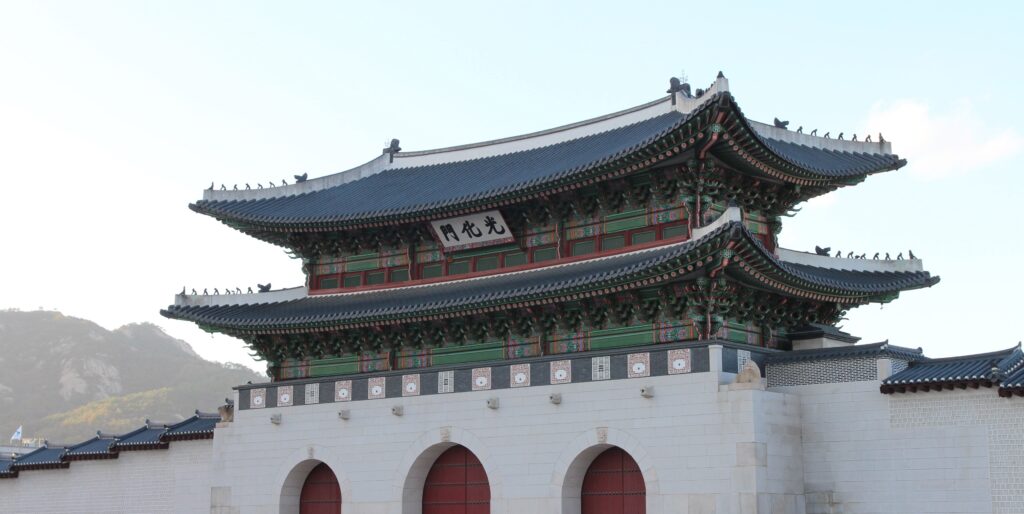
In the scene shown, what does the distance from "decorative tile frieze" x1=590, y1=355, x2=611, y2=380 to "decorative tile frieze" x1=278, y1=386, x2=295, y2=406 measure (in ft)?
32.0

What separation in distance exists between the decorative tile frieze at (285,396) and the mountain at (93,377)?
271 feet

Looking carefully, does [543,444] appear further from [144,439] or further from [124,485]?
[124,485]

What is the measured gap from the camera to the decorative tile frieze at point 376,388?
29234 mm

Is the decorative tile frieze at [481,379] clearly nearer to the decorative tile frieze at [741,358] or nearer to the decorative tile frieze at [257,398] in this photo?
the decorative tile frieze at [741,358]

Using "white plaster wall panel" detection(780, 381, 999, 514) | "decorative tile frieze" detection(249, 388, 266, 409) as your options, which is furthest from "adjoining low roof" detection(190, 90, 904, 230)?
"white plaster wall panel" detection(780, 381, 999, 514)

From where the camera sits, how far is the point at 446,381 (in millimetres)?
28078

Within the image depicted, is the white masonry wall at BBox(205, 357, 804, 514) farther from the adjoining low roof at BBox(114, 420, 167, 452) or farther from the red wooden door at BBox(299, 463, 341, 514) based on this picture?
the adjoining low roof at BBox(114, 420, 167, 452)

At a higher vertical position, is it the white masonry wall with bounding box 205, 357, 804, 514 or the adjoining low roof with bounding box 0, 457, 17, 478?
the white masonry wall with bounding box 205, 357, 804, 514

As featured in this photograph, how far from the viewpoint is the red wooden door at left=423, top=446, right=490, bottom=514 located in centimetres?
2764

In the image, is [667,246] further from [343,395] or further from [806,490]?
[343,395]

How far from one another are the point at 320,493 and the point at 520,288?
8877 mm

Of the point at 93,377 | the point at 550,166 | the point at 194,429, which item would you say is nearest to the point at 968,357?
the point at 550,166

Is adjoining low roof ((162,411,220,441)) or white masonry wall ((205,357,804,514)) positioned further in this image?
adjoining low roof ((162,411,220,441))

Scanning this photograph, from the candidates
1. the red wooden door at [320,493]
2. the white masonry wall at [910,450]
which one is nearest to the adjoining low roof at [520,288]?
the white masonry wall at [910,450]
